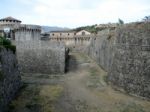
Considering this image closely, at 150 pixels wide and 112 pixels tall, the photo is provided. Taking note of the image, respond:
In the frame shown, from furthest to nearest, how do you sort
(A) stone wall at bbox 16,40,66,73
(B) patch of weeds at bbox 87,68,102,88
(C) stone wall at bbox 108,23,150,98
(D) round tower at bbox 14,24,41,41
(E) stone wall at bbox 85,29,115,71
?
(D) round tower at bbox 14,24,41,41 → (A) stone wall at bbox 16,40,66,73 → (E) stone wall at bbox 85,29,115,71 → (B) patch of weeds at bbox 87,68,102,88 → (C) stone wall at bbox 108,23,150,98

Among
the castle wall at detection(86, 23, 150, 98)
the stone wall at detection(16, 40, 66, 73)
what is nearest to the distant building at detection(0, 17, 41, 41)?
the stone wall at detection(16, 40, 66, 73)

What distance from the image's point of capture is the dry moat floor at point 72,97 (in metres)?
13.9

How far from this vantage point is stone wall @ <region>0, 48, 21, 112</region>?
13.3 m

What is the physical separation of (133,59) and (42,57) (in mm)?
10150

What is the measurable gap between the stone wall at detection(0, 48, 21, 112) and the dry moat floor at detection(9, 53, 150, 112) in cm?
54

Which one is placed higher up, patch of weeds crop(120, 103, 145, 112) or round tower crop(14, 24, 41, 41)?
round tower crop(14, 24, 41, 41)

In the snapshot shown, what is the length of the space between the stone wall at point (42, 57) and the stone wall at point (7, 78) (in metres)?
6.62

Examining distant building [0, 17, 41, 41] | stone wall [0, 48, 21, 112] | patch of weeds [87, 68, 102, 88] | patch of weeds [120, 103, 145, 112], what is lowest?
patch of weeds [120, 103, 145, 112]

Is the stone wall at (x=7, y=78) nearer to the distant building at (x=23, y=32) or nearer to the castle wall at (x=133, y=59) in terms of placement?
the castle wall at (x=133, y=59)

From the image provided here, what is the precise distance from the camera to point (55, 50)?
24.1 m

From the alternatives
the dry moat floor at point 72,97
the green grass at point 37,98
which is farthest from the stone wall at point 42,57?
the green grass at point 37,98

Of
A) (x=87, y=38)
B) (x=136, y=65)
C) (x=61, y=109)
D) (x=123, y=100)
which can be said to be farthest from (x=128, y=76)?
(x=87, y=38)

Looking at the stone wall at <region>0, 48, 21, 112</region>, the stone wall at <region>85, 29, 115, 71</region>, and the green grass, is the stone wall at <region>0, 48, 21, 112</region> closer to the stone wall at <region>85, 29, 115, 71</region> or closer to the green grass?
the green grass

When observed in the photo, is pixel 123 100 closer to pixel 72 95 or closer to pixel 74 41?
pixel 72 95
